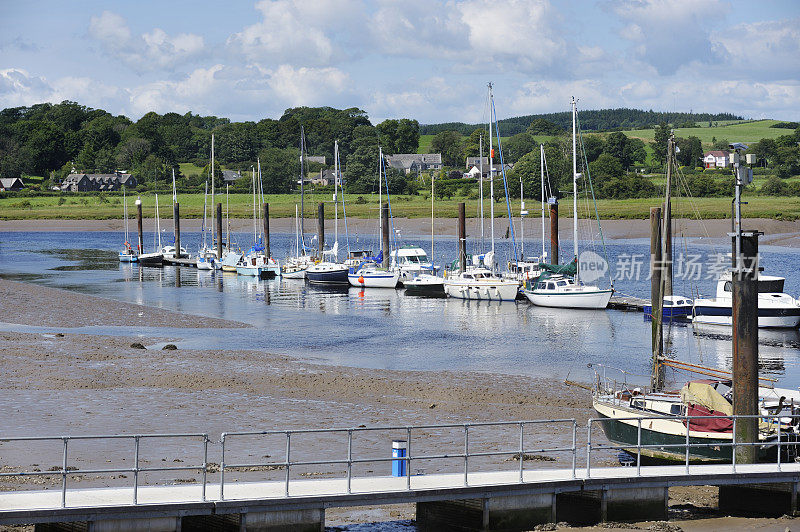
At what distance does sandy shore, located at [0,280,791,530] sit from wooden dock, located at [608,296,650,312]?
25455 millimetres

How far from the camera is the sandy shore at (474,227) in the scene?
114375mm

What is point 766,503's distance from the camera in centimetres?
2064

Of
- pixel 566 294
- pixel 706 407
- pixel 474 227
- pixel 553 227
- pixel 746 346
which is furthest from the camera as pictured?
pixel 474 227

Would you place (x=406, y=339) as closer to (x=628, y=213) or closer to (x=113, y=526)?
(x=113, y=526)

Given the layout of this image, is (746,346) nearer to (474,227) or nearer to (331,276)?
(331,276)

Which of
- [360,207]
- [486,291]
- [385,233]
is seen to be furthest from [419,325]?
[360,207]

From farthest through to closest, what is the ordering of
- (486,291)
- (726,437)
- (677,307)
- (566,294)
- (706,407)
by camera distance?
(486,291) < (566,294) < (677,307) < (706,407) < (726,437)

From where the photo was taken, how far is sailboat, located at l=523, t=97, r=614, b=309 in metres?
61.0

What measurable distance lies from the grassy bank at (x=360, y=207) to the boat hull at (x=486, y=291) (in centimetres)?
5576

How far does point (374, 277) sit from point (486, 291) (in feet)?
41.9

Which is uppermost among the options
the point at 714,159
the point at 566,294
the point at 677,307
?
the point at 714,159

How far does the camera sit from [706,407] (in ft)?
77.3

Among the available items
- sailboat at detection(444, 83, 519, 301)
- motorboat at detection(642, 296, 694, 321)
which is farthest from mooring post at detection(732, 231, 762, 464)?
sailboat at detection(444, 83, 519, 301)

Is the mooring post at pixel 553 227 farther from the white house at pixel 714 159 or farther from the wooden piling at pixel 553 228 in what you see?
the white house at pixel 714 159
